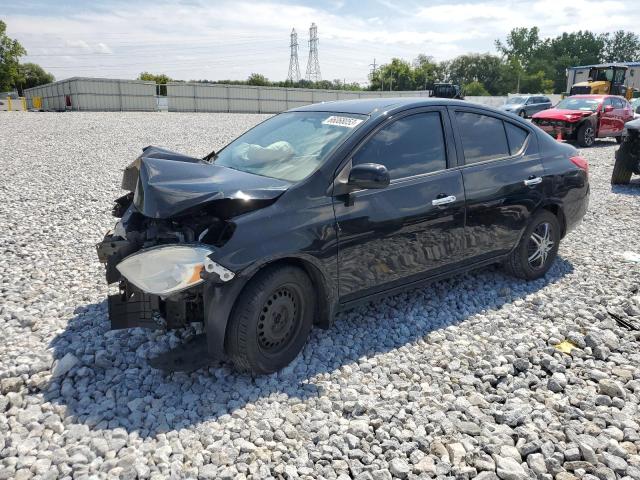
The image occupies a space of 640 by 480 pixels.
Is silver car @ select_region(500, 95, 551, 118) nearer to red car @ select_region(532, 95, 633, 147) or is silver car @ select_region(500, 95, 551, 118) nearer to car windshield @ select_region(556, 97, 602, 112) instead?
car windshield @ select_region(556, 97, 602, 112)

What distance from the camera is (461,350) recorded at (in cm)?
369

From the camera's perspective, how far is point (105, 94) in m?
34.0

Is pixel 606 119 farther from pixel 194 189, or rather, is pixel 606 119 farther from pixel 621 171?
pixel 194 189

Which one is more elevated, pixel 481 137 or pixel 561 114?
pixel 561 114

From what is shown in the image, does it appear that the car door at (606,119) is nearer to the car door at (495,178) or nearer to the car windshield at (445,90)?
the car door at (495,178)

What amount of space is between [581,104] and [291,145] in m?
15.8

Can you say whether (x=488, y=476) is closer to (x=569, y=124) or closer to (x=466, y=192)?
(x=466, y=192)

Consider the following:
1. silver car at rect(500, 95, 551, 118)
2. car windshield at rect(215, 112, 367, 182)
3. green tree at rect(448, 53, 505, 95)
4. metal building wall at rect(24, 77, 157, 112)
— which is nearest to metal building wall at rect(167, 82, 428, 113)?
metal building wall at rect(24, 77, 157, 112)

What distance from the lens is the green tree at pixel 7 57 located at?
63.6 metres

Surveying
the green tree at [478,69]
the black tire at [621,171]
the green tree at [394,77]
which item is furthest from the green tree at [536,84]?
the black tire at [621,171]

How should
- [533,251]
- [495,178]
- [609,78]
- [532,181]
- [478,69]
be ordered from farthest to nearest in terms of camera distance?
1. [478,69]
2. [609,78]
3. [533,251]
4. [532,181]
5. [495,178]

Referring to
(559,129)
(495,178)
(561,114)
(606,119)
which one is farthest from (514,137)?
(606,119)

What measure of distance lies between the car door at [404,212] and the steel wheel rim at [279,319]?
1.22ft

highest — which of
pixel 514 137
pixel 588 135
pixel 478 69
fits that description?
pixel 478 69
